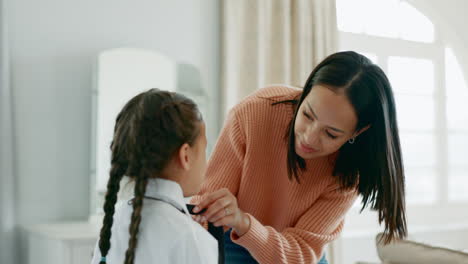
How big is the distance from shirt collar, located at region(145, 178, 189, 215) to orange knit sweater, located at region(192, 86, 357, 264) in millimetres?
424

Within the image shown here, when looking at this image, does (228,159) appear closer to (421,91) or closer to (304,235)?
(304,235)

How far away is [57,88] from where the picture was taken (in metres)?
2.62

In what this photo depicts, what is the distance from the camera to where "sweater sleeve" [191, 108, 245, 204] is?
1527 millimetres

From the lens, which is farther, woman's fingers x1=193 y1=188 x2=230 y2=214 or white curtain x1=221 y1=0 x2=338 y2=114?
white curtain x1=221 y1=0 x2=338 y2=114

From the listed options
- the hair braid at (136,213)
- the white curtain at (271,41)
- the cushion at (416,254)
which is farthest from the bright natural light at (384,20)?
the hair braid at (136,213)

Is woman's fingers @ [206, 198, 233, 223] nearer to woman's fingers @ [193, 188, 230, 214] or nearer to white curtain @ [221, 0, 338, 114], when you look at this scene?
woman's fingers @ [193, 188, 230, 214]

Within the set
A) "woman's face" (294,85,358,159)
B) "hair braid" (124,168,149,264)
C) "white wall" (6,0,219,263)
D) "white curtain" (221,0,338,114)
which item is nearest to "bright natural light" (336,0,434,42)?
"white curtain" (221,0,338,114)

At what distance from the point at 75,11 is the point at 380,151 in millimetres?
1831

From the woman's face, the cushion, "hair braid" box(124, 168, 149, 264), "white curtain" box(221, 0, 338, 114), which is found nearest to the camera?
"hair braid" box(124, 168, 149, 264)

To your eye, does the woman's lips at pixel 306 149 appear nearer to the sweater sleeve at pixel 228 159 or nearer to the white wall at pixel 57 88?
the sweater sleeve at pixel 228 159

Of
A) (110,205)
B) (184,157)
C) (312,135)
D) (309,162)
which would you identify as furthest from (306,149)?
(110,205)

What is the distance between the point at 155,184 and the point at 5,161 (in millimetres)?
1574

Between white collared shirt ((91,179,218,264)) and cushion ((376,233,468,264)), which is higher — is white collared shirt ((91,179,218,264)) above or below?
above

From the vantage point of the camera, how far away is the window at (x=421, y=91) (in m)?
→ 3.88
